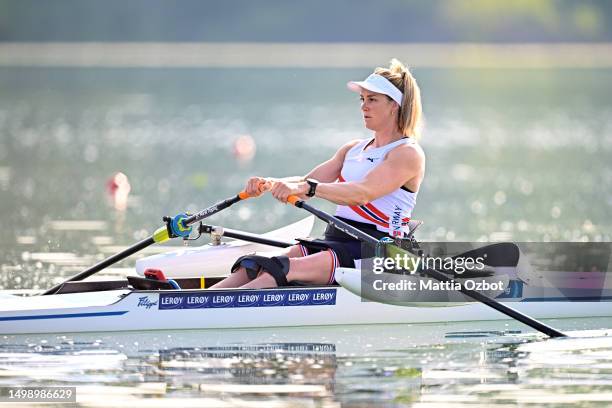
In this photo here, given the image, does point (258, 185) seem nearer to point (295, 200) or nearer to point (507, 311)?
point (295, 200)

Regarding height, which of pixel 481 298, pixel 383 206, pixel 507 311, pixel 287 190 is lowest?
pixel 507 311

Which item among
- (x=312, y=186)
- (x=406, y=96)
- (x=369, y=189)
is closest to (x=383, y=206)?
(x=369, y=189)

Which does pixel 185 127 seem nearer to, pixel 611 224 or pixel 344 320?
pixel 611 224

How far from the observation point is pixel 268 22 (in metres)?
117

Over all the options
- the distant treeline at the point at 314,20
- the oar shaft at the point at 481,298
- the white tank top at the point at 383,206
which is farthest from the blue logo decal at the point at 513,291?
the distant treeline at the point at 314,20

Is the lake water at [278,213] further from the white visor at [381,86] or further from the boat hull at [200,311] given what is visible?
the white visor at [381,86]

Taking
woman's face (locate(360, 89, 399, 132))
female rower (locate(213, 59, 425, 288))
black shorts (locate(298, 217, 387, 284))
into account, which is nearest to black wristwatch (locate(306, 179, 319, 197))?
female rower (locate(213, 59, 425, 288))

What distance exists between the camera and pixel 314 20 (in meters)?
118

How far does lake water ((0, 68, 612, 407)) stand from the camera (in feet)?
31.3

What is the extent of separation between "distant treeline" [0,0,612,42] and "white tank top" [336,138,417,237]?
10444 centimetres

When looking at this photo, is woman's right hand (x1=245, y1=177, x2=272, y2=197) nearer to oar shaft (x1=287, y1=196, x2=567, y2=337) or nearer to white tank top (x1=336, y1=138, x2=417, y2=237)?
oar shaft (x1=287, y1=196, x2=567, y2=337)

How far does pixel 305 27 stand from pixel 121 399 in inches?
4312

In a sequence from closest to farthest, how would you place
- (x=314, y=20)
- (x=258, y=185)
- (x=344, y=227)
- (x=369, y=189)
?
(x=369, y=189)
(x=344, y=227)
(x=258, y=185)
(x=314, y=20)

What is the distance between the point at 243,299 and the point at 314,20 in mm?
107770
